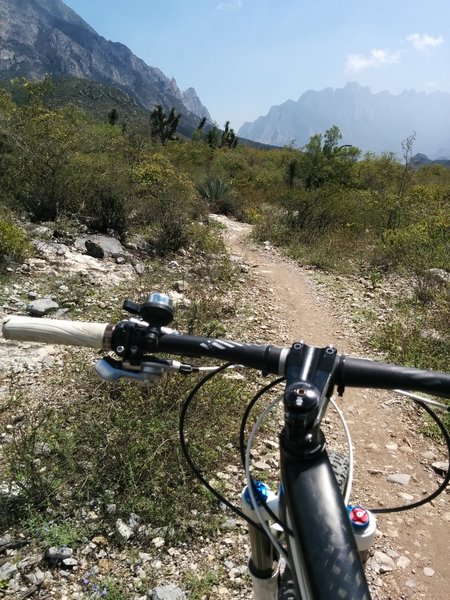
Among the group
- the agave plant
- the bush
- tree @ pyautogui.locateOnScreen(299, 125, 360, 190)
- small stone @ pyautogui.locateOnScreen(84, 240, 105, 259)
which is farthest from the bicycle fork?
tree @ pyautogui.locateOnScreen(299, 125, 360, 190)

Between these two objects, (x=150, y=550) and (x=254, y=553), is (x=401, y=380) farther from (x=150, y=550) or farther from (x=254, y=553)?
(x=150, y=550)

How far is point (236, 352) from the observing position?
3.56 feet

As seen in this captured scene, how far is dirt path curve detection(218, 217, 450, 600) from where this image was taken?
8.46 ft

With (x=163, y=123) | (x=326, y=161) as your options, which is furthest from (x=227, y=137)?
(x=326, y=161)

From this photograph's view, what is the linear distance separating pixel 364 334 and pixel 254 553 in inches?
195

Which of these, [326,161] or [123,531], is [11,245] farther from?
[326,161]

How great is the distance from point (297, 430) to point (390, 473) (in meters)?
3.02

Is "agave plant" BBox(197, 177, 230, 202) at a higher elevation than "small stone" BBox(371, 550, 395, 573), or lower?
higher

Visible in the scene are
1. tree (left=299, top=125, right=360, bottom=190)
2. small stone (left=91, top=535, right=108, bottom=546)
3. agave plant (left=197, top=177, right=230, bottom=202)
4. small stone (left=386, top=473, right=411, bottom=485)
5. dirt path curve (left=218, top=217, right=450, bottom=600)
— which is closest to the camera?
small stone (left=91, top=535, right=108, bottom=546)

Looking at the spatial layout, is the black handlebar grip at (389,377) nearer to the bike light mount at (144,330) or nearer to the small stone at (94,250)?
the bike light mount at (144,330)

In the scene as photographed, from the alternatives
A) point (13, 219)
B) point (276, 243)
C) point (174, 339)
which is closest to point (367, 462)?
point (174, 339)

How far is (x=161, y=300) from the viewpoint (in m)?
1.09

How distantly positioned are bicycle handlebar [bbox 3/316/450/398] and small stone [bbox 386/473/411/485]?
2.73 metres

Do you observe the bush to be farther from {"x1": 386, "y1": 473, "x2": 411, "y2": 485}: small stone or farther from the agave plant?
the agave plant
